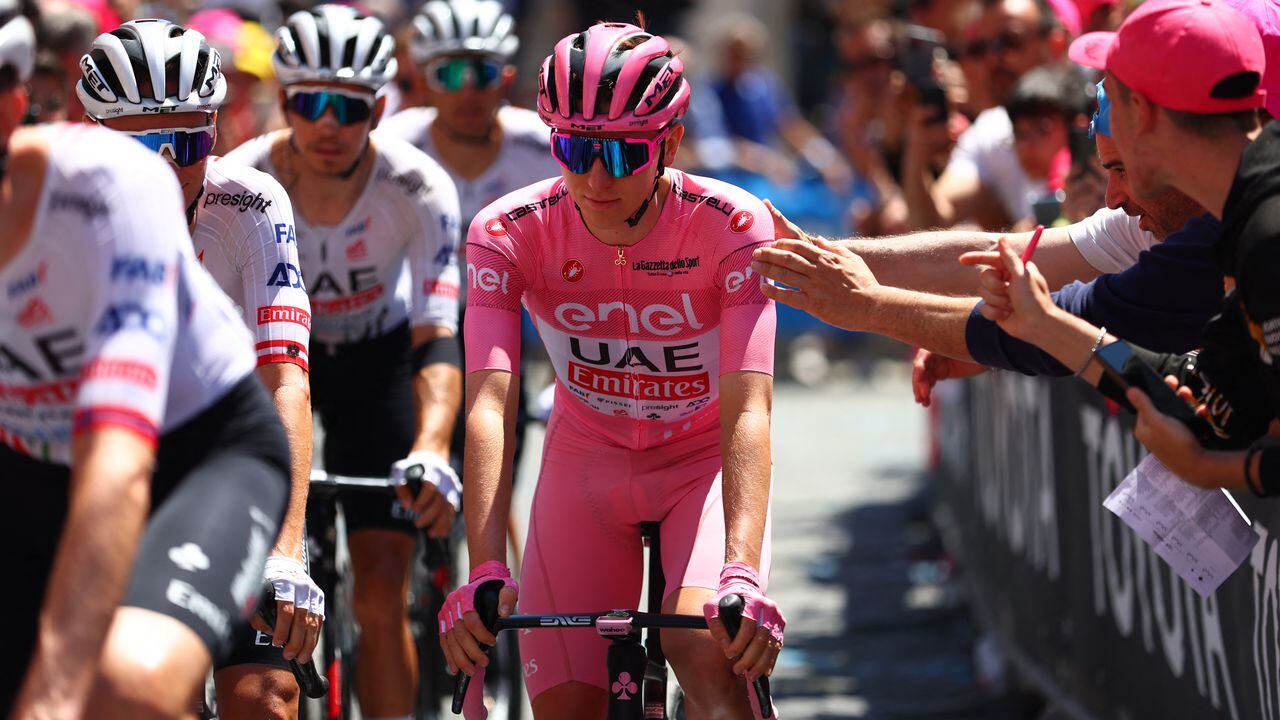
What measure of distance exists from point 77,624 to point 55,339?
24.7 inches

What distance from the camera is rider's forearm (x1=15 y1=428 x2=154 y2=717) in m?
2.87

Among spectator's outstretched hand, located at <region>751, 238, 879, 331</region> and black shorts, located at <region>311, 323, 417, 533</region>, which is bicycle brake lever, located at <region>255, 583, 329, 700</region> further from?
black shorts, located at <region>311, 323, 417, 533</region>

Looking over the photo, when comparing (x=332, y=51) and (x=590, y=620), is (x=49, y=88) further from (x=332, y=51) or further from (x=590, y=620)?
(x=590, y=620)

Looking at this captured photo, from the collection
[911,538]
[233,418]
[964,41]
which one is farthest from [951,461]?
[233,418]

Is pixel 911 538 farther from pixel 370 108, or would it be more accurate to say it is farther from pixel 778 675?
pixel 370 108

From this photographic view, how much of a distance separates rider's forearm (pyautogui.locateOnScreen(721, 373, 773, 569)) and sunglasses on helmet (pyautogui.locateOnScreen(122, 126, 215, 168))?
63.9 inches

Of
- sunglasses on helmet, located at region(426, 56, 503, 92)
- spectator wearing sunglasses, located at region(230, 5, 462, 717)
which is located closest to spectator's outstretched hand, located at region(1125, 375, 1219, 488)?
spectator wearing sunglasses, located at region(230, 5, 462, 717)

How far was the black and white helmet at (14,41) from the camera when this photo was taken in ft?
10.4

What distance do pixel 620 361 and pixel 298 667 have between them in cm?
125

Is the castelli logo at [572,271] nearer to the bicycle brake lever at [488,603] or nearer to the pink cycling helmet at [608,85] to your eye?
Answer: the pink cycling helmet at [608,85]

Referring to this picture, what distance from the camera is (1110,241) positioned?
533cm

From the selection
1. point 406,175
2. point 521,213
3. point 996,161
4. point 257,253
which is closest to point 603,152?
point 521,213

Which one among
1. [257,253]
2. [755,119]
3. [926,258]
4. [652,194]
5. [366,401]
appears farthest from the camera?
[755,119]

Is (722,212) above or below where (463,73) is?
below
